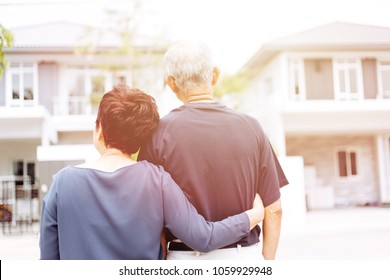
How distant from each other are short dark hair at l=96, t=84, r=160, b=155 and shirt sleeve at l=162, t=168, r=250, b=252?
16 cm

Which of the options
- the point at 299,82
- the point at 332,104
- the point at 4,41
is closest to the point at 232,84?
the point at 299,82

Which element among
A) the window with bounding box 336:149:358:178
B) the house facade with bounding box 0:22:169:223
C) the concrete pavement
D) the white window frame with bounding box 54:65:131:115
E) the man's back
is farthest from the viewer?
the window with bounding box 336:149:358:178

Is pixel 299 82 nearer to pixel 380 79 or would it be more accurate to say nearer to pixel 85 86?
pixel 380 79

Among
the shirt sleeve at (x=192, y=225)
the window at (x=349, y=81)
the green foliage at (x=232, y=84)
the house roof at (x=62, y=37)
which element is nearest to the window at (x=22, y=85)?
the house roof at (x=62, y=37)

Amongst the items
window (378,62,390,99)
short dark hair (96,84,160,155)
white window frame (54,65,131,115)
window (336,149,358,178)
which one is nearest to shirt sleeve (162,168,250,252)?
short dark hair (96,84,160,155)

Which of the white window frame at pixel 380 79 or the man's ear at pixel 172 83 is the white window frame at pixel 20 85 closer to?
the man's ear at pixel 172 83

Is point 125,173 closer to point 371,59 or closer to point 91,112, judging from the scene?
point 91,112

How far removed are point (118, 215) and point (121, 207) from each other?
0.03 meters

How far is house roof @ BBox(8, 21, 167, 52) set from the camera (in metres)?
2.60

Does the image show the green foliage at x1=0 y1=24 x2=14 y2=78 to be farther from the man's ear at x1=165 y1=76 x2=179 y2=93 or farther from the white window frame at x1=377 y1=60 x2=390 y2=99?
the white window frame at x1=377 y1=60 x2=390 y2=99

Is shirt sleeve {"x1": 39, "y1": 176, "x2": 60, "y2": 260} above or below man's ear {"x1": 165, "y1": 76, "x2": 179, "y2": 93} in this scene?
below

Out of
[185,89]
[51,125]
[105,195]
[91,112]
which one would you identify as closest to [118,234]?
[105,195]

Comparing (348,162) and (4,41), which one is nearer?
(4,41)

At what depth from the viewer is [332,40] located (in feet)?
9.18
